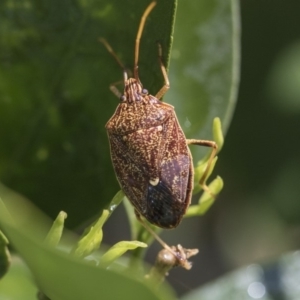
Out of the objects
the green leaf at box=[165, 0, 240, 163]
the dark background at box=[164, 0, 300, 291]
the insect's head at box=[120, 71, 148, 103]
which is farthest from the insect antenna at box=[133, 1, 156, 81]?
the dark background at box=[164, 0, 300, 291]

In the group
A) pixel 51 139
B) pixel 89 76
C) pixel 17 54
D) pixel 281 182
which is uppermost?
pixel 17 54

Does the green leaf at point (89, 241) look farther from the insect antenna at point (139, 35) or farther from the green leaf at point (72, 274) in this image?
the insect antenna at point (139, 35)

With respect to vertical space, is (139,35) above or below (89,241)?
above

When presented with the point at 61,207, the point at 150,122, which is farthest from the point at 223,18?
the point at 61,207

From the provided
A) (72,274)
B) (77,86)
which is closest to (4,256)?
(72,274)

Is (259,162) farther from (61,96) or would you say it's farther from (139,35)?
(139,35)

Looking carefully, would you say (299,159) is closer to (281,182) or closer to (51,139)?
(281,182)

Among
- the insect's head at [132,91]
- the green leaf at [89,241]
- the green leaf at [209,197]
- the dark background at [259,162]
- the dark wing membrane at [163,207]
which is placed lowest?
the dark background at [259,162]

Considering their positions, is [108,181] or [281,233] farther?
[281,233]

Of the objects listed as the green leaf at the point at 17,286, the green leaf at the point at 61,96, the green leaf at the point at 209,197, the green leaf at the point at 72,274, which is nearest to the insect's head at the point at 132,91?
the green leaf at the point at 61,96
